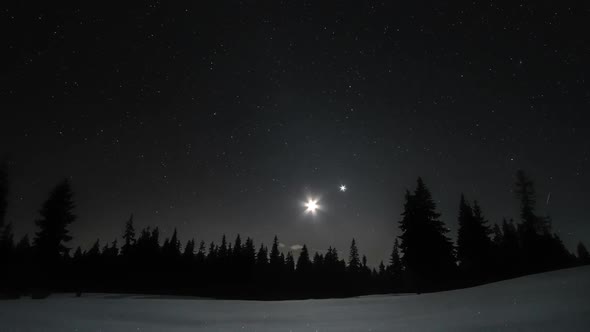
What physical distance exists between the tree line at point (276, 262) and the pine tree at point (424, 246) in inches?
3.5

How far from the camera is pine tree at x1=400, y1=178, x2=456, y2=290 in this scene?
91.9 feet

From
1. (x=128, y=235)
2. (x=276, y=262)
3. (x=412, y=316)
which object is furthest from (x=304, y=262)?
(x=412, y=316)

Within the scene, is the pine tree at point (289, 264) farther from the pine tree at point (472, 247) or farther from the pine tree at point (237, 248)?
the pine tree at point (472, 247)

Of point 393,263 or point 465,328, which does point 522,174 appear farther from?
point 465,328

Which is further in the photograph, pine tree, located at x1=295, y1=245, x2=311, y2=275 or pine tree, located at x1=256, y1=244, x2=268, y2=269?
pine tree, located at x1=256, y1=244, x2=268, y2=269

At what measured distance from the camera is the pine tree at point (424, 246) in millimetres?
28000

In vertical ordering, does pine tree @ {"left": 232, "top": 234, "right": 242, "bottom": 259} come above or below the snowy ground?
above

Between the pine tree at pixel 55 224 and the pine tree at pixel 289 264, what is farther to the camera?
the pine tree at pixel 289 264

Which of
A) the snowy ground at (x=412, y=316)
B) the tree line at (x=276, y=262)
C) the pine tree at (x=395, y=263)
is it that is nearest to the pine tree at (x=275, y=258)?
the tree line at (x=276, y=262)

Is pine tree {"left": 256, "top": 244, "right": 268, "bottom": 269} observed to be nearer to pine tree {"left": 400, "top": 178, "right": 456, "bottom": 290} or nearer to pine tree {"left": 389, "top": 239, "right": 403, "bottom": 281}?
pine tree {"left": 389, "top": 239, "right": 403, "bottom": 281}

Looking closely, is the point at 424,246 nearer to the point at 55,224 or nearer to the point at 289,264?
the point at 55,224

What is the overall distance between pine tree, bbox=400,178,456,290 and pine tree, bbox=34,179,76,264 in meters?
34.9

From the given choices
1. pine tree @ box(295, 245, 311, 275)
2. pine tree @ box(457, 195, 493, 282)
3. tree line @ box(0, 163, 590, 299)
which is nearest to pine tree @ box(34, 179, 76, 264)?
tree line @ box(0, 163, 590, 299)

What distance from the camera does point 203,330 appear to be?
691cm
